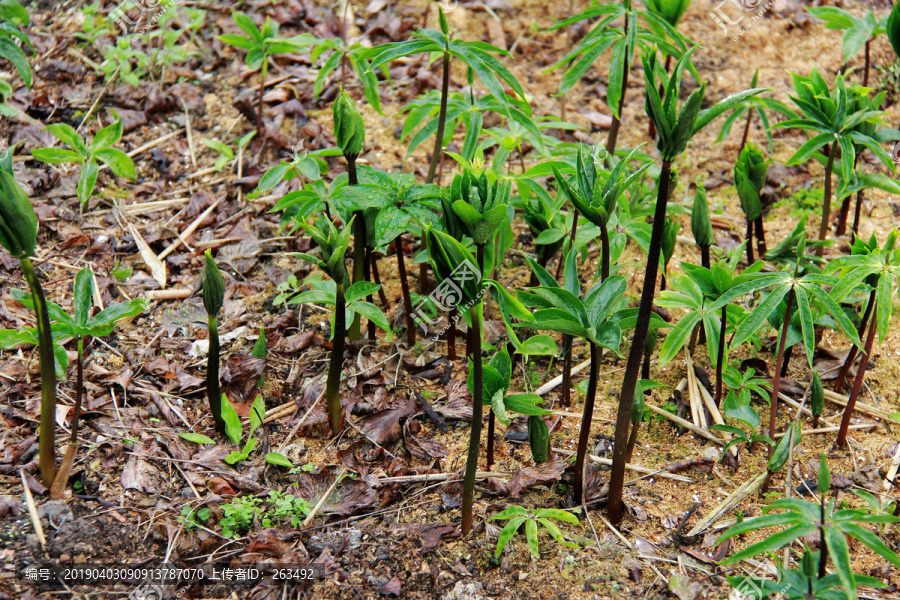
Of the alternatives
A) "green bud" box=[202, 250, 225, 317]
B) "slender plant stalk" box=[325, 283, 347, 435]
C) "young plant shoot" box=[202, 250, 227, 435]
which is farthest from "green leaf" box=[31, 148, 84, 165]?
"slender plant stalk" box=[325, 283, 347, 435]

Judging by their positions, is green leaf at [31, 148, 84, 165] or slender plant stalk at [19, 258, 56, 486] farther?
green leaf at [31, 148, 84, 165]

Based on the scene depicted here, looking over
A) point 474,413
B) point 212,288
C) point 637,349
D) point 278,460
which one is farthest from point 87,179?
point 637,349

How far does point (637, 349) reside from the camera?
1.79 m

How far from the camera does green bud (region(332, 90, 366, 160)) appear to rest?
2.25m

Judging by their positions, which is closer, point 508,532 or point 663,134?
point 663,134

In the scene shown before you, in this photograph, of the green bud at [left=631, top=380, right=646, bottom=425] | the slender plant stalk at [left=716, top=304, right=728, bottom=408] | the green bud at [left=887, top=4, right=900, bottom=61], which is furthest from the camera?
the green bud at [left=887, top=4, right=900, bottom=61]

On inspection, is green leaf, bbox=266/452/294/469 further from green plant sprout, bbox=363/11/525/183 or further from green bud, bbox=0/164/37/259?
green plant sprout, bbox=363/11/525/183

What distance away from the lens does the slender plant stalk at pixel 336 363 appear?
223cm

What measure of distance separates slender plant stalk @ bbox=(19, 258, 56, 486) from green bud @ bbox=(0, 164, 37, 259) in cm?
6

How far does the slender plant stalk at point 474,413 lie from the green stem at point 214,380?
2.90 ft

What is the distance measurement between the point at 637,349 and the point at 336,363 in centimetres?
104

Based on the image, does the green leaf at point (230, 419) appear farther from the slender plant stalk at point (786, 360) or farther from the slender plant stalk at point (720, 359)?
the slender plant stalk at point (786, 360)

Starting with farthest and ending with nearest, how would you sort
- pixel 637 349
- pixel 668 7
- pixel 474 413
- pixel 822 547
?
pixel 668 7 → pixel 474 413 → pixel 637 349 → pixel 822 547

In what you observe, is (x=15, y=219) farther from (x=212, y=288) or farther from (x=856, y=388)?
(x=856, y=388)
